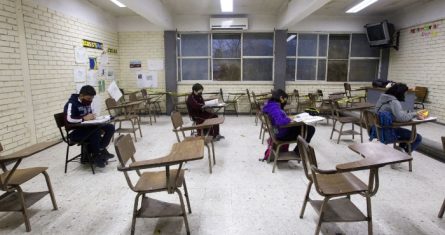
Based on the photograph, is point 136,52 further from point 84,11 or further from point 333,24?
point 333,24

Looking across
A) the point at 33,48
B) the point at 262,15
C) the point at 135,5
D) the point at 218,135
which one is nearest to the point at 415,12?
the point at 262,15

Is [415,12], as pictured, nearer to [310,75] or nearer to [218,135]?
[310,75]

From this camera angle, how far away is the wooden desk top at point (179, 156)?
1901mm

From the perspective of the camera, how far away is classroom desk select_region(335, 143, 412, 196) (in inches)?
73.2

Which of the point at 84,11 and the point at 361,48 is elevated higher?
the point at 84,11

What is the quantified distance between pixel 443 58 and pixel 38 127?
8.34m

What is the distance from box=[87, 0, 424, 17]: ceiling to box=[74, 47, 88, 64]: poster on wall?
1.24m

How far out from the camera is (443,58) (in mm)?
6297

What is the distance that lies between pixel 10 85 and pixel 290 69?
681 centimetres

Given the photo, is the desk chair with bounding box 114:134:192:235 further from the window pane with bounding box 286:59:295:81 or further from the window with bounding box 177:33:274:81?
the window pane with bounding box 286:59:295:81

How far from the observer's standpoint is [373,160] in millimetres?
1950

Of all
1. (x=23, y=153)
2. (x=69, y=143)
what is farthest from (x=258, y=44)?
(x=23, y=153)

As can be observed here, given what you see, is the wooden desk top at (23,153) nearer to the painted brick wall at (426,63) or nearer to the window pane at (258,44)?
the window pane at (258,44)

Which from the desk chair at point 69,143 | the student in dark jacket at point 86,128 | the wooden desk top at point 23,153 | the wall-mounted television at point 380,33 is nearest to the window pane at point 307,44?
the wall-mounted television at point 380,33
